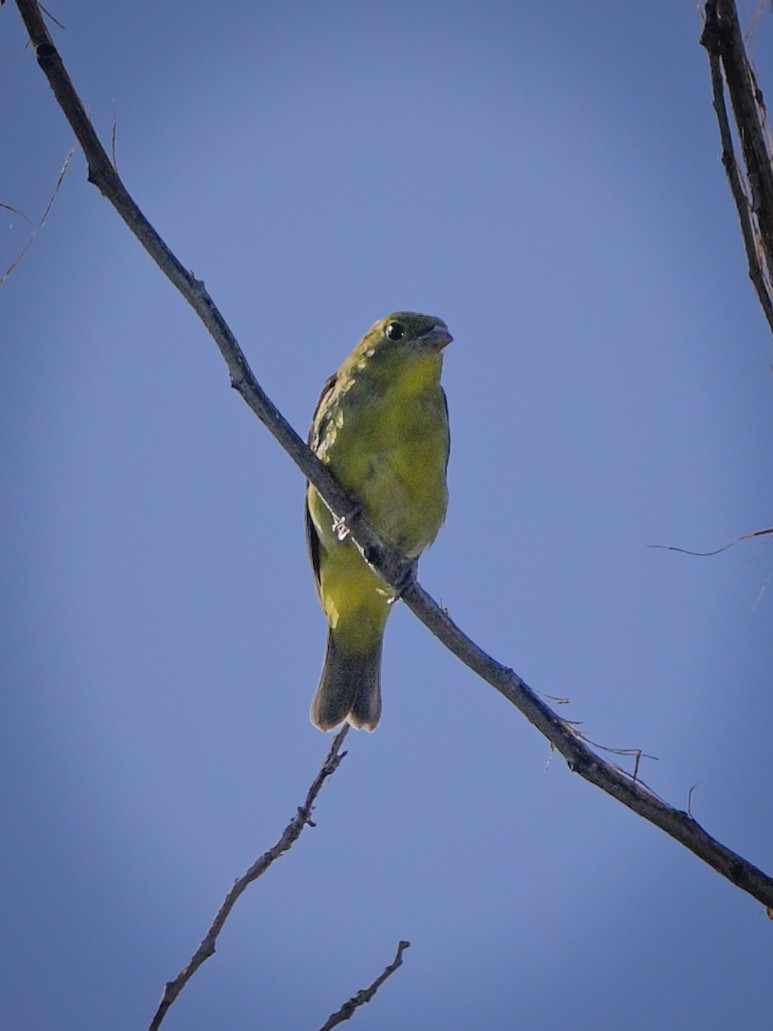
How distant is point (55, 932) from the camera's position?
27609 mm

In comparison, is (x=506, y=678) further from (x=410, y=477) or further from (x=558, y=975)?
(x=558, y=975)

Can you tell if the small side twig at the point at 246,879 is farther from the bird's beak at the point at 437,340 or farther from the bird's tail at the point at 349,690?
the bird's tail at the point at 349,690

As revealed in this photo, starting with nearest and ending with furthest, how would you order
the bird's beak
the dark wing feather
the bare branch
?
the bare branch
the bird's beak
the dark wing feather

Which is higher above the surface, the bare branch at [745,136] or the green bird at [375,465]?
the green bird at [375,465]

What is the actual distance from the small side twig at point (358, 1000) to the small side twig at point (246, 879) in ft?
0.93

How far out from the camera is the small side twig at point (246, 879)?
91.3 inches

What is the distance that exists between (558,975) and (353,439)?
3887 centimetres

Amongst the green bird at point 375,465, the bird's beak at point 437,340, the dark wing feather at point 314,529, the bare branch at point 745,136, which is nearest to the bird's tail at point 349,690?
the green bird at point 375,465

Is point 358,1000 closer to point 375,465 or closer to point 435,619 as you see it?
point 435,619

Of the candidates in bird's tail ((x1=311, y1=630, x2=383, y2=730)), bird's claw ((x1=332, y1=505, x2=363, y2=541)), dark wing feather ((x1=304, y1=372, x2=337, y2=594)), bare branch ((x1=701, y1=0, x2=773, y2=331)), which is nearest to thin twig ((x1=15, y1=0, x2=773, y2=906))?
bird's claw ((x1=332, y1=505, x2=363, y2=541))

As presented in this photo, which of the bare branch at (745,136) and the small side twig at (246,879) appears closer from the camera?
the bare branch at (745,136)

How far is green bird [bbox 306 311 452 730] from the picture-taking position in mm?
4695

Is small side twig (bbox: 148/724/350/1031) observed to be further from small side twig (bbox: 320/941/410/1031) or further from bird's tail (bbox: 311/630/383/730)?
bird's tail (bbox: 311/630/383/730)

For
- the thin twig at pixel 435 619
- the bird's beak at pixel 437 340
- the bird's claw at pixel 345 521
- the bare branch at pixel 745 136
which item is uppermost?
the bird's beak at pixel 437 340
